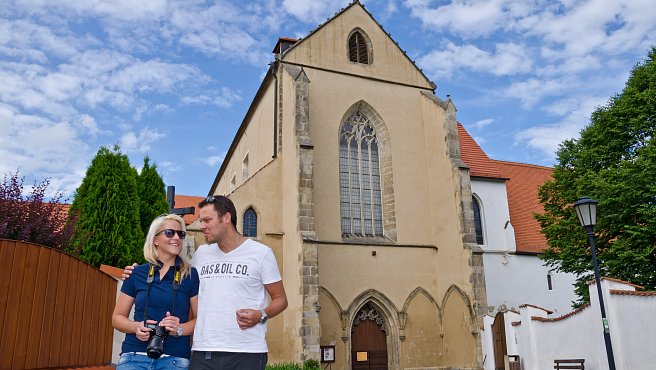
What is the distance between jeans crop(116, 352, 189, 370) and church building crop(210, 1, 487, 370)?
455 inches

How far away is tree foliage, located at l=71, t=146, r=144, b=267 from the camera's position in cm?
1499

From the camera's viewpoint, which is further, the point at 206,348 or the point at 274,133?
the point at 274,133

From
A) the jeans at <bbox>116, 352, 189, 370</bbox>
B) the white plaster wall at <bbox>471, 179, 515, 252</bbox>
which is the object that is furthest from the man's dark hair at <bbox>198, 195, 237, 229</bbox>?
the white plaster wall at <bbox>471, 179, 515, 252</bbox>

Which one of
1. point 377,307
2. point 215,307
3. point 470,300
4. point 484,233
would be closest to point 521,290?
point 484,233

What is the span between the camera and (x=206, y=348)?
3430 mm

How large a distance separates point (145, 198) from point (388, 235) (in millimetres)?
9270

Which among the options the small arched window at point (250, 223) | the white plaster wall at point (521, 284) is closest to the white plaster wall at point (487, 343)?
the white plaster wall at point (521, 284)

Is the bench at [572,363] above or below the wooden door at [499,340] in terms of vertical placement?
below

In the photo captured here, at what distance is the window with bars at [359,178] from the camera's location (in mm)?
18328

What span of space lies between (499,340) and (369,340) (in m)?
4.17

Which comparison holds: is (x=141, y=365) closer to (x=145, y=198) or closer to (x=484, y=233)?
(x=145, y=198)

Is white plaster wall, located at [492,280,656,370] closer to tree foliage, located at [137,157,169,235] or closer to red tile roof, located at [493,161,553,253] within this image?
red tile roof, located at [493,161,553,253]

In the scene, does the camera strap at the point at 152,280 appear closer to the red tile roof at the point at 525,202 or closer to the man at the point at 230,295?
the man at the point at 230,295

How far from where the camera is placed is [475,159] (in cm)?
2492
